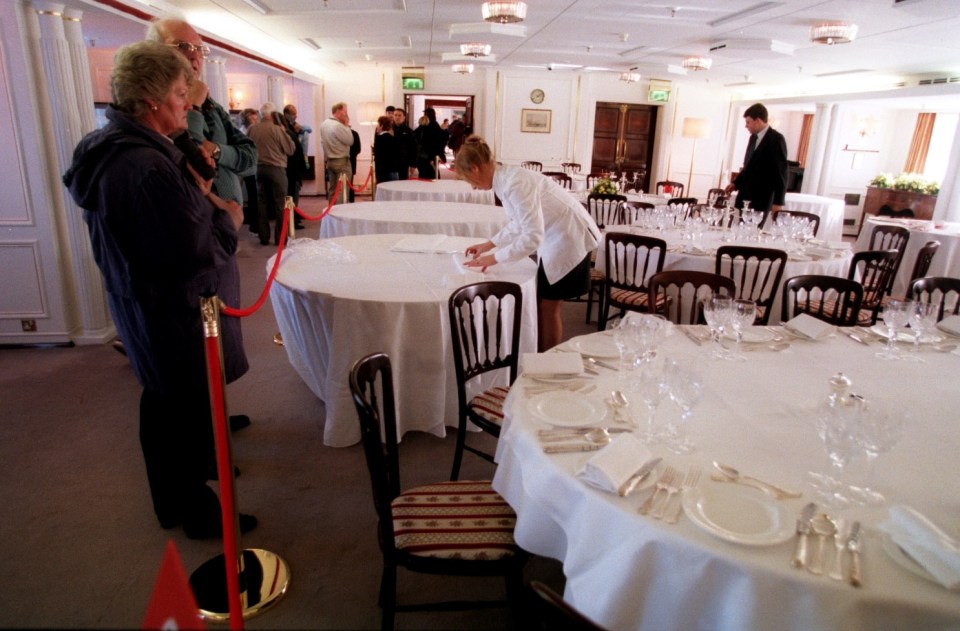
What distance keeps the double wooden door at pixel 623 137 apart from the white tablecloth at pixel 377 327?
12.0 meters

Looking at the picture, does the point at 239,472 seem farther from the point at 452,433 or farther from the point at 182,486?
the point at 452,433

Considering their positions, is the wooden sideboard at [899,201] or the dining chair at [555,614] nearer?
the dining chair at [555,614]

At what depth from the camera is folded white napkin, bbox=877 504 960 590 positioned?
1.10m

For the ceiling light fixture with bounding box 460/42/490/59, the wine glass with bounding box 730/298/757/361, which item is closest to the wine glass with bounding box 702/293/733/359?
the wine glass with bounding box 730/298/757/361

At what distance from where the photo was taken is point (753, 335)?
2.39 metres

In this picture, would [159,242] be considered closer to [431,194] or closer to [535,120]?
[431,194]

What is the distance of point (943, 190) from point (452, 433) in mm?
9506

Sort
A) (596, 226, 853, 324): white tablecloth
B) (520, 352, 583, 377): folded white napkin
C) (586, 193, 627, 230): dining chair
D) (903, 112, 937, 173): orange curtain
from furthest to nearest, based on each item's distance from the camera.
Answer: (903, 112, 937, 173): orange curtain, (586, 193, 627, 230): dining chair, (596, 226, 853, 324): white tablecloth, (520, 352, 583, 377): folded white napkin

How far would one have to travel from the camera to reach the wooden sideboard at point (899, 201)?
985cm

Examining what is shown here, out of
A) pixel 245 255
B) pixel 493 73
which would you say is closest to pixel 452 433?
pixel 245 255

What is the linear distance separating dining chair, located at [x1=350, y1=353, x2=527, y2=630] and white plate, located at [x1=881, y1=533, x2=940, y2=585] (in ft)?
2.86

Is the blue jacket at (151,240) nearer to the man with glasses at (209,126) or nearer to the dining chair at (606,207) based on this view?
the man with glasses at (209,126)

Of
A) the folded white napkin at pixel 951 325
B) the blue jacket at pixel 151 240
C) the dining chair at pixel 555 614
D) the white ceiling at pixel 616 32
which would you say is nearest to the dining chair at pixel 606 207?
the white ceiling at pixel 616 32

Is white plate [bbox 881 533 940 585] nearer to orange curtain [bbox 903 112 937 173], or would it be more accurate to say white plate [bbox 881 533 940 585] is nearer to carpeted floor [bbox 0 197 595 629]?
carpeted floor [bbox 0 197 595 629]
